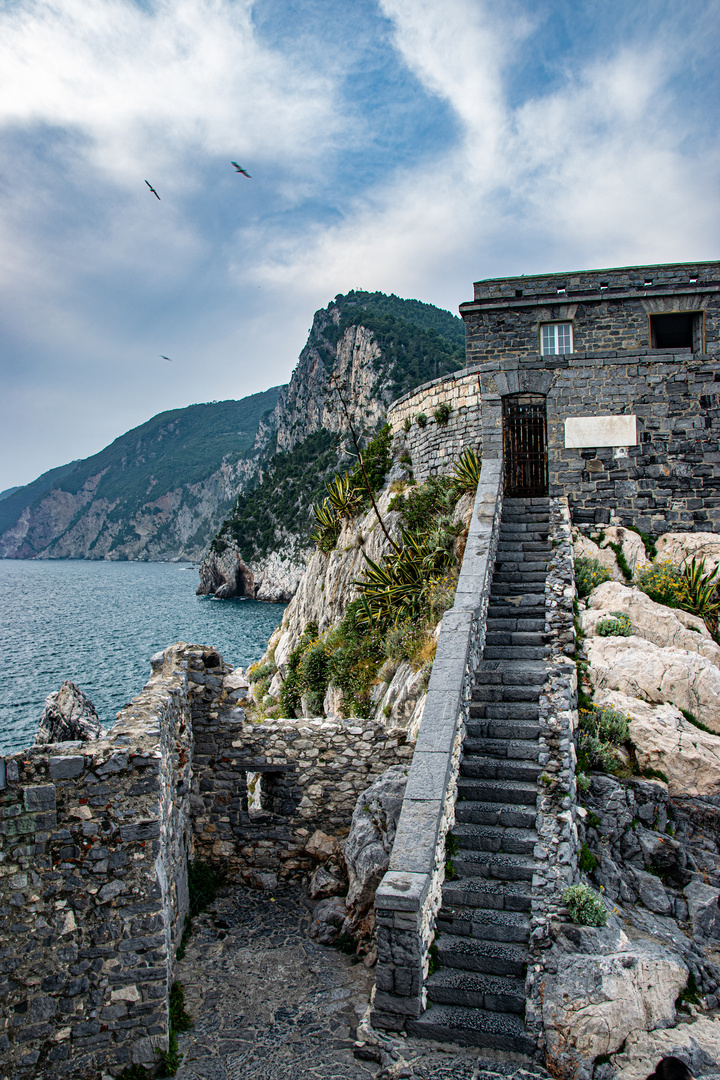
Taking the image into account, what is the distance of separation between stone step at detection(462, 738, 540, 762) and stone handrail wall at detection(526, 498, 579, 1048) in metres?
0.16

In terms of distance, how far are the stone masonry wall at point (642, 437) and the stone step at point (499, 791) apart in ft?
21.6

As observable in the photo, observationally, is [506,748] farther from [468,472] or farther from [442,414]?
[442,414]

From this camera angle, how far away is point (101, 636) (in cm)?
5138

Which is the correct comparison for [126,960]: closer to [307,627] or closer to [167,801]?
[167,801]

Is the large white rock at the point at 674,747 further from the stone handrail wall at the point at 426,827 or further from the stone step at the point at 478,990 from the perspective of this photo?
the stone step at the point at 478,990

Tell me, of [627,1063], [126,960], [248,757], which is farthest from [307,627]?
[627,1063]

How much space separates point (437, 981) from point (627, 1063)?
1525 millimetres

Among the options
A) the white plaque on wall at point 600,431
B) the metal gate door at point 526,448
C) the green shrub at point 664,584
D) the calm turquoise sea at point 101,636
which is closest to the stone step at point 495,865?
the green shrub at point 664,584

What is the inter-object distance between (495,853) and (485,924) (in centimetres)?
77

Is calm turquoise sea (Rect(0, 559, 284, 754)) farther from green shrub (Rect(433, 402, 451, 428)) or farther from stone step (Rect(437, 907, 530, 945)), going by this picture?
stone step (Rect(437, 907, 530, 945))

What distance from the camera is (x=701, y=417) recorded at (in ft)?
39.7

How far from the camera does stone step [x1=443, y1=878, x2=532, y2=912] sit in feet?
20.0

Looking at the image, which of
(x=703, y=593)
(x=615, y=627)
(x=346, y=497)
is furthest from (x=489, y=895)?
(x=346, y=497)

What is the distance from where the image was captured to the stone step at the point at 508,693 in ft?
26.8
